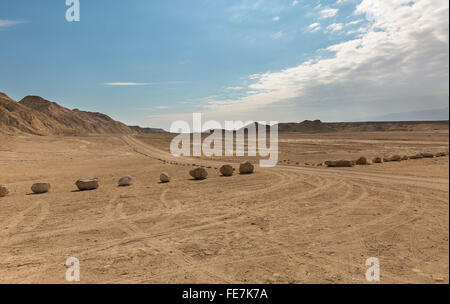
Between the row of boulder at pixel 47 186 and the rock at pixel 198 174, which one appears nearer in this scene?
the row of boulder at pixel 47 186

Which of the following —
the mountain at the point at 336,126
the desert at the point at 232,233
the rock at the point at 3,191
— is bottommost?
the desert at the point at 232,233

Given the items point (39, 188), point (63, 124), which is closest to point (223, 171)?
point (39, 188)

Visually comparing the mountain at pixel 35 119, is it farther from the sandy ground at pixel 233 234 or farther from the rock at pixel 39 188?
the sandy ground at pixel 233 234

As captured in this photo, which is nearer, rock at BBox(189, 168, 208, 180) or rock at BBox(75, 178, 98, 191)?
rock at BBox(75, 178, 98, 191)

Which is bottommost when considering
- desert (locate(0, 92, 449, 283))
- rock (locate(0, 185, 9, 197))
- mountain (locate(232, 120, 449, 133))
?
desert (locate(0, 92, 449, 283))

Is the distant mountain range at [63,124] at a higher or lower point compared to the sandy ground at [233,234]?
higher

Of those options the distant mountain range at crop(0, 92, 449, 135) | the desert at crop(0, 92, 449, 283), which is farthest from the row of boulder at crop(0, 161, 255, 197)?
the distant mountain range at crop(0, 92, 449, 135)

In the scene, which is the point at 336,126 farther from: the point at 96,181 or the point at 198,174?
the point at 96,181

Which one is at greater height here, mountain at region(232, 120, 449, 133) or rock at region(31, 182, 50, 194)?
mountain at region(232, 120, 449, 133)

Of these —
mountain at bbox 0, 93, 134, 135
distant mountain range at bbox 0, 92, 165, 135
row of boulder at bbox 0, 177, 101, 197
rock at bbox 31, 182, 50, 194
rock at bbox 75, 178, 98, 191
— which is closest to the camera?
row of boulder at bbox 0, 177, 101, 197

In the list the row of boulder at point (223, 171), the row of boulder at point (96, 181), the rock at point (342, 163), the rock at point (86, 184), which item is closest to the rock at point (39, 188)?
the row of boulder at point (96, 181)

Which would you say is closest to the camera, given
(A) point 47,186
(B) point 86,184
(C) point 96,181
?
(A) point 47,186

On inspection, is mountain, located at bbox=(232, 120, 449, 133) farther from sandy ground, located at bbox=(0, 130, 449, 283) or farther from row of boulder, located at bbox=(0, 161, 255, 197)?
sandy ground, located at bbox=(0, 130, 449, 283)
